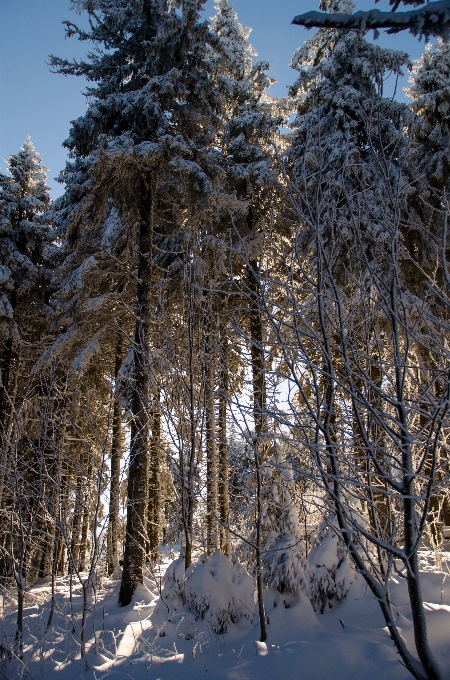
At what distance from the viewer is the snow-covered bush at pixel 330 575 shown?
17.4 ft

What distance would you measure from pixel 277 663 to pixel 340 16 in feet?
16.1

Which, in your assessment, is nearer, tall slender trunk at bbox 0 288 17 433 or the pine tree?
the pine tree

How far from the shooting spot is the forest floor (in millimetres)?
3697

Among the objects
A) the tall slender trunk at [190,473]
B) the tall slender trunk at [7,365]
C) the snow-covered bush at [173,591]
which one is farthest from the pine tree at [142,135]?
the tall slender trunk at [7,365]

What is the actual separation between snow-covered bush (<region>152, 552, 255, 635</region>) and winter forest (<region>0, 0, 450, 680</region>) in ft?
0.12

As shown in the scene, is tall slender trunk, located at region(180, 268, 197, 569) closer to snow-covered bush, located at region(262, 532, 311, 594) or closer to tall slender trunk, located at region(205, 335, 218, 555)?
tall slender trunk, located at region(205, 335, 218, 555)

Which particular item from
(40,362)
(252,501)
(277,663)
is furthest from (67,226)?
(277,663)

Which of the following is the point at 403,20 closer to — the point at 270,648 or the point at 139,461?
the point at 270,648

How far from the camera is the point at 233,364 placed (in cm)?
1131

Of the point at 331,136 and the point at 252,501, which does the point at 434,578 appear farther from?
the point at 331,136

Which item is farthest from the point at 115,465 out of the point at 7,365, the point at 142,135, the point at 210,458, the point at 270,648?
the point at 142,135

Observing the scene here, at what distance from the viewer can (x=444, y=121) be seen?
1162cm

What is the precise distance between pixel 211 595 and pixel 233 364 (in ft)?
21.0

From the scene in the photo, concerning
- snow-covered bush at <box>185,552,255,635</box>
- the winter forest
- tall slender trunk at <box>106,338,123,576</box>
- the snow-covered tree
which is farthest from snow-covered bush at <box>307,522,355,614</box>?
the snow-covered tree
